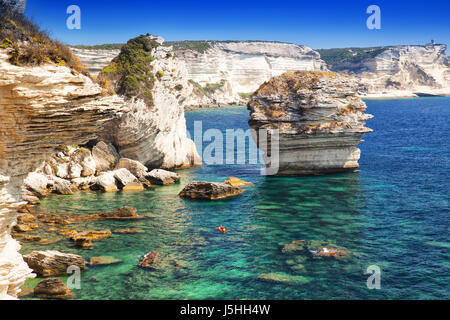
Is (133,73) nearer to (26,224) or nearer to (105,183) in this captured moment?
(105,183)

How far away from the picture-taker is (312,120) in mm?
49500

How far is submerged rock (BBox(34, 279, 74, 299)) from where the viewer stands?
2119cm

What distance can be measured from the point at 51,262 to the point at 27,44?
14.2 metres

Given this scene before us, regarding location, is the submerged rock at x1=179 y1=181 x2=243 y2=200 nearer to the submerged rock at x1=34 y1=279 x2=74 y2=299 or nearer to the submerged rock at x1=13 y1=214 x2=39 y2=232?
the submerged rock at x1=13 y1=214 x2=39 y2=232

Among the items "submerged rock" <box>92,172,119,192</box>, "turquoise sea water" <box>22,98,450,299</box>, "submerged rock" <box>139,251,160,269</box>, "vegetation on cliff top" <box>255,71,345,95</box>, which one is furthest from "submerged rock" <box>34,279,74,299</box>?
"vegetation on cliff top" <box>255,71,345,95</box>

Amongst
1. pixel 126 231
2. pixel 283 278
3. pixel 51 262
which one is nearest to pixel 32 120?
pixel 51 262

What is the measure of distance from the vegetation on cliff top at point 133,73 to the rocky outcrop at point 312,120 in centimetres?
1493

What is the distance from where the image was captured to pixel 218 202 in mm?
41531

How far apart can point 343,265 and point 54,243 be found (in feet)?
64.3

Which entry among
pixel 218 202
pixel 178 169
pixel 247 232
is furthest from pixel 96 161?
pixel 247 232

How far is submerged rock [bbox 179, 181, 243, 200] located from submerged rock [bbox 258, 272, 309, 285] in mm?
19054

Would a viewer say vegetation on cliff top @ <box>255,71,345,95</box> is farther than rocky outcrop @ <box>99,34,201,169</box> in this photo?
No

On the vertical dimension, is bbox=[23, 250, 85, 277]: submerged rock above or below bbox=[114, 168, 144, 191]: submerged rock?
below
